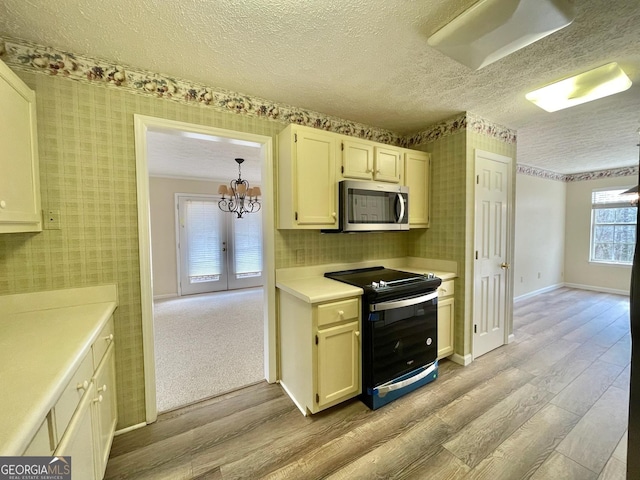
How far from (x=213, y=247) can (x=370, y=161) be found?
4.53m

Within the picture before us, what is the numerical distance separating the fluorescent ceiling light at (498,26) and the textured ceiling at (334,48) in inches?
2.9

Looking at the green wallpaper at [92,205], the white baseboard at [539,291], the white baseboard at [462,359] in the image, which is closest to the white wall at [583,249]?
the white baseboard at [539,291]

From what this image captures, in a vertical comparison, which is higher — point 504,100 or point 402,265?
point 504,100

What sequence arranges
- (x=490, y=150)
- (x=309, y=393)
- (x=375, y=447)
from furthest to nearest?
(x=490, y=150), (x=309, y=393), (x=375, y=447)

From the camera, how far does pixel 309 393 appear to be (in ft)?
6.30

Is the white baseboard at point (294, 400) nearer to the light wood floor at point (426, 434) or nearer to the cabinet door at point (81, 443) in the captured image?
the light wood floor at point (426, 434)

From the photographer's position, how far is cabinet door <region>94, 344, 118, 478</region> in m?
1.30

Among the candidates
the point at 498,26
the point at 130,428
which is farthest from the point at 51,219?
the point at 498,26

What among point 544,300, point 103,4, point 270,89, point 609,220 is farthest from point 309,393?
point 609,220

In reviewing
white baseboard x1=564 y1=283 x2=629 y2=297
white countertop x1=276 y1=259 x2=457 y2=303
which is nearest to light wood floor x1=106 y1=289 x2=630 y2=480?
white countertop x1=276 y1=259 x2=457 y2=303

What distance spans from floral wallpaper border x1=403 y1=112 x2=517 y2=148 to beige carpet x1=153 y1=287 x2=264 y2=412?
3.03 metres

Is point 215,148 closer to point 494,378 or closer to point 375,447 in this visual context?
point 375,447

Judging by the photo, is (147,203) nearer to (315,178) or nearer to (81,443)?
(315,178)

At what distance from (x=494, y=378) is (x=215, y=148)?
4.07 m
